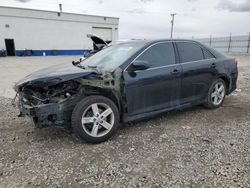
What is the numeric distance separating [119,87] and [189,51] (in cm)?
181

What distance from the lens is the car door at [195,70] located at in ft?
12.9

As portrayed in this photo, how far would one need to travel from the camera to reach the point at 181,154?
280 cm

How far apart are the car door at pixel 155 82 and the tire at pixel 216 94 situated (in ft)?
3.18

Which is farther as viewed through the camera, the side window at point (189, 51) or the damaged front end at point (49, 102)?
the side window at point (189, 51)

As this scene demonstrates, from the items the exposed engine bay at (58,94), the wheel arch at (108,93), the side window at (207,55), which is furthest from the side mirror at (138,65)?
the side window at (207,55)

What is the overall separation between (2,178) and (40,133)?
46.9 inches

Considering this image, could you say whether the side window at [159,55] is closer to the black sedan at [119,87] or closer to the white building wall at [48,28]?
the black sedan at [119,87]

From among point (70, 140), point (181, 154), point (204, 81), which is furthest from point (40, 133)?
point (204, 81)

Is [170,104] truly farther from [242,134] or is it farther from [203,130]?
[242,134]

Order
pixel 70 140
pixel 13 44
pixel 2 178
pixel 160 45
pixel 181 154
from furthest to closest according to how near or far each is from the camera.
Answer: pixel 13 44, pixel 160 45, pixel 70 140, pixel 181 154, pixel 2 178

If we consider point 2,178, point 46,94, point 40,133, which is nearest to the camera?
point 2,178

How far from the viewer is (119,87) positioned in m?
3.19

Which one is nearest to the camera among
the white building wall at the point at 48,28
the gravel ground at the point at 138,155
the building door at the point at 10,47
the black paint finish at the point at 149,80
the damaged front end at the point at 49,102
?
the gravel ground at the point at 138,155

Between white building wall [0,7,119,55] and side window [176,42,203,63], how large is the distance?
28298 millimetres
